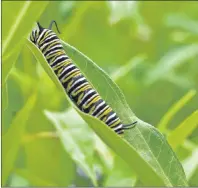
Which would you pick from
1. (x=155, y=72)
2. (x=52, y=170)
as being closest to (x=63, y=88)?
(x=52, y=170)

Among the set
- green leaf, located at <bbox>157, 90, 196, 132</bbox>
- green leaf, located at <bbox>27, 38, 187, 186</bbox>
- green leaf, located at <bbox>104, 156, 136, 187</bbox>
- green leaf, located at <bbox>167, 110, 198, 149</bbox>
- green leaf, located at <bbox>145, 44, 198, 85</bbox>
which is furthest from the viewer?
green leaf, located at <bbox>145, 44, 198, 85</bbox>

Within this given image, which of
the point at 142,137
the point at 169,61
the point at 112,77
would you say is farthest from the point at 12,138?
the point at 169,61

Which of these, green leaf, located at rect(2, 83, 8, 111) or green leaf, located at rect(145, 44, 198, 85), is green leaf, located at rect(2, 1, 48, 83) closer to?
green leaf, located at rect(2, 83, 8, 111)

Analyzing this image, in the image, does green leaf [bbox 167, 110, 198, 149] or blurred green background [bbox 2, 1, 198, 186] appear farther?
blurred green background [bbox 2, 1, 198, 186]

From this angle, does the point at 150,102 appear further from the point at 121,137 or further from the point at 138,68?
the point at 121,137

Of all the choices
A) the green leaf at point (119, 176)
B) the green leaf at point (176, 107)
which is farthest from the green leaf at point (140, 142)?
the green leaf at point (119, 176)

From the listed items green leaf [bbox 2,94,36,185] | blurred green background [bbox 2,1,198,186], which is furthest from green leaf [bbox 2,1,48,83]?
green leaf [bbox 2,94,36,185]

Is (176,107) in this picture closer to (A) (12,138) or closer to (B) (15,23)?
(A) (12,138)
